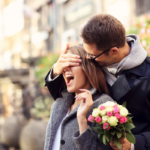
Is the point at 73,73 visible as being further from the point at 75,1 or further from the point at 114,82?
the point at 75,1

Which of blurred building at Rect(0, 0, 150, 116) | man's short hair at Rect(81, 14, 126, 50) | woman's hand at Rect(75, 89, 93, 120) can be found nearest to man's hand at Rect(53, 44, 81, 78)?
man's short hair at Rect(81, 14, 126, 50)

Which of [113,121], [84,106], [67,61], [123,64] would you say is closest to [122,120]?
[113,121]

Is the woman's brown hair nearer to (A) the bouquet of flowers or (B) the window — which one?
(A) the bouquet of flowers

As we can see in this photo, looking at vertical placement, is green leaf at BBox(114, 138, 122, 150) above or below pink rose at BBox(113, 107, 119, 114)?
below

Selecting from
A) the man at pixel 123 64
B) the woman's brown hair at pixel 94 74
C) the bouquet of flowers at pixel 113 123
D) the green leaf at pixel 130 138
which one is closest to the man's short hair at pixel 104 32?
the man at pixel 123 64

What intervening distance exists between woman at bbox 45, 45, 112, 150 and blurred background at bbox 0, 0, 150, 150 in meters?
0.45

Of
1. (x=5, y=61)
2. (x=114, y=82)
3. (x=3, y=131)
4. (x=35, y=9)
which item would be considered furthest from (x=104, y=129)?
(x=5, y=61)

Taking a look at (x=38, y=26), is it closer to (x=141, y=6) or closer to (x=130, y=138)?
(x=141, y=6)

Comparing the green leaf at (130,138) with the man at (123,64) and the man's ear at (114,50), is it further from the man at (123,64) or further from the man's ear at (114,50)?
the man's ear at (114,50)

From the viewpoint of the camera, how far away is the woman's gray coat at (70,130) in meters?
1.58

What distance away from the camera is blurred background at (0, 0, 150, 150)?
5.42 metres

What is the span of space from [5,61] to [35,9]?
726 cm

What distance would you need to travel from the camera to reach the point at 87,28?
1.65 meters

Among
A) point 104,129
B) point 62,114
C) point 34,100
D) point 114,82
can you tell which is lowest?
point 34,100
